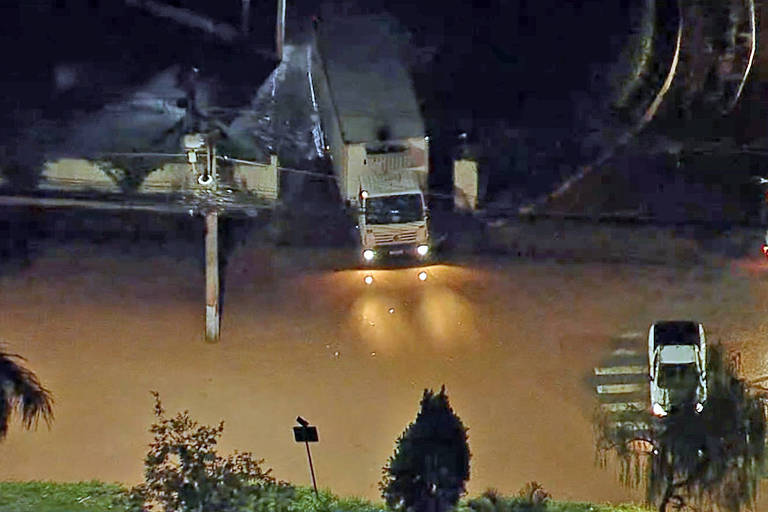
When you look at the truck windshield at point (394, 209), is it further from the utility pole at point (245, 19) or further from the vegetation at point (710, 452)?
the vegetation at point (710, 452)

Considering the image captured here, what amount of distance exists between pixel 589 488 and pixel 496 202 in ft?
7.07

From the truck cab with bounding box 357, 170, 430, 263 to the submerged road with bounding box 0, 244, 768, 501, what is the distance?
0.33 m

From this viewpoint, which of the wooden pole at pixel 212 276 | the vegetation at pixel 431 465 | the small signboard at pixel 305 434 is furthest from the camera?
the wooden pole at pixel 212 276

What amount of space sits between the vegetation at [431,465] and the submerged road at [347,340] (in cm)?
93

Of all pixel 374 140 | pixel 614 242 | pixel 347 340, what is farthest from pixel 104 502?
pixel 614 242

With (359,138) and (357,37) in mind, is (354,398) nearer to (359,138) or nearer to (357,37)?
(359,138)

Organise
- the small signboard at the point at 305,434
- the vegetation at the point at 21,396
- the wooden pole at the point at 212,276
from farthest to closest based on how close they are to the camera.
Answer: the wooden pole at the point at 212,276
the small signboard at the point at 305,434
the vegetation at the point at 21,396

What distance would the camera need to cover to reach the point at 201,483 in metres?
5.99

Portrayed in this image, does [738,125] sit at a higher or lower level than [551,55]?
lower

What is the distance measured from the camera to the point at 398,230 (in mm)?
7020

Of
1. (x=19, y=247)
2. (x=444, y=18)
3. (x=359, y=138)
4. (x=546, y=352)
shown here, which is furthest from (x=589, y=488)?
(x=19, y=247)

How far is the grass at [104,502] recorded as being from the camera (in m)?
6.34

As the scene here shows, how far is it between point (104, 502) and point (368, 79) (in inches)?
135

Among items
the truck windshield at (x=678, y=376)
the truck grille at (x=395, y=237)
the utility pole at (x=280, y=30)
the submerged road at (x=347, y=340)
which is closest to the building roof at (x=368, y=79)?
the utility pole at (x=280, y=30)
